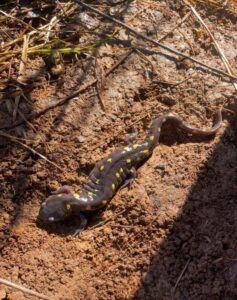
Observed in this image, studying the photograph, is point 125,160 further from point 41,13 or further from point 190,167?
point 41,13

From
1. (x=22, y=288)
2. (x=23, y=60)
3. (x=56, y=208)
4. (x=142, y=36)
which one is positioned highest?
(x=142, y=36)

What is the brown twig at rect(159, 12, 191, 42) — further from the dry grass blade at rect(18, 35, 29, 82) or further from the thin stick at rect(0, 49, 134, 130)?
the dry grass blade at rect(18, 35, 29, 82)

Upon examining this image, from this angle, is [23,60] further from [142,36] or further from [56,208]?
[56,208]

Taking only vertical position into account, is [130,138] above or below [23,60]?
below

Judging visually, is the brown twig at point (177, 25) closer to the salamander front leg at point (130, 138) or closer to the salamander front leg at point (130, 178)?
the salamander front leg at point (130, 138)

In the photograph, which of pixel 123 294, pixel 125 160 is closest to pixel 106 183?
→ pixel 125 160

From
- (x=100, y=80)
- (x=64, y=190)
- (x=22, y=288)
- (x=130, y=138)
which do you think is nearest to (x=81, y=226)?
(x=64, y=190)
